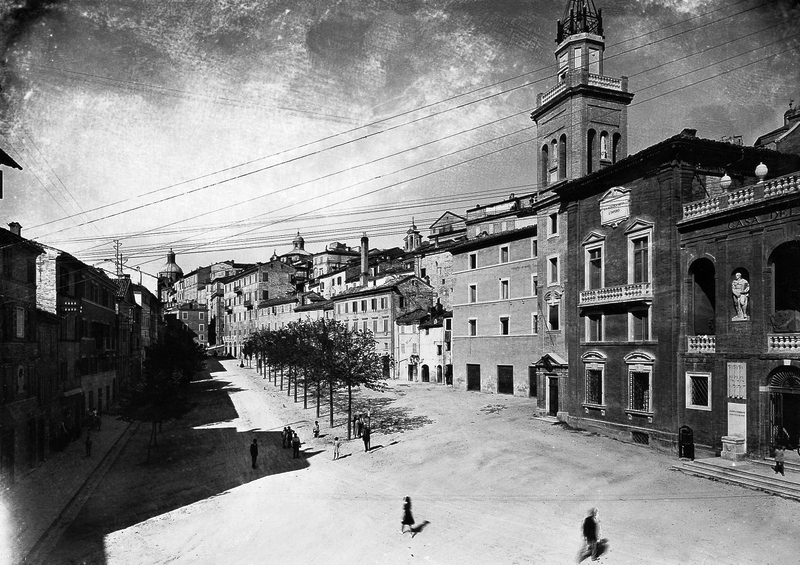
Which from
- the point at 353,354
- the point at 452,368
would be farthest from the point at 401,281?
the point at 353,354

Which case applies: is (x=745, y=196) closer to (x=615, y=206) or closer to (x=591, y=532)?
(x=615, y=206)

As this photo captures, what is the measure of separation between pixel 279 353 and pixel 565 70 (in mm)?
36014

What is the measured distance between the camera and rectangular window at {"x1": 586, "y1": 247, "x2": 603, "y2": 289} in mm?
31609

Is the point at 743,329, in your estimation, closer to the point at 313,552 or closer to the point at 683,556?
the point at 683,556

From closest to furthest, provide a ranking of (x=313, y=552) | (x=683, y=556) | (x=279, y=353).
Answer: (x=683, y=556)
(x=313, y=552)
(x=279, y=353)

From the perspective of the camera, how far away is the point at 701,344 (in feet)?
83.3

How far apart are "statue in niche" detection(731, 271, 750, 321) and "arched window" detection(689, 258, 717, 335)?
2.49 m

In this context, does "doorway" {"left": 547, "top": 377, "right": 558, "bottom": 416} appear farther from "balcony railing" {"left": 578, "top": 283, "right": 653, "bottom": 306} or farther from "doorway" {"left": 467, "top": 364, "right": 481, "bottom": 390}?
"doorway" {"left": 467, "top": 364, "right": 481, "bottom": 390}

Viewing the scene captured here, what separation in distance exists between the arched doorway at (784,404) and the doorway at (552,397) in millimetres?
14473

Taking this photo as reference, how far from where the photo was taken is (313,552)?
1744 cm

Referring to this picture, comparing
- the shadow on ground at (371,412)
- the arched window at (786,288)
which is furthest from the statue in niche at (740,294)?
the shadow on ground at (371,412)

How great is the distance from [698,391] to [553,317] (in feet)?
44.4

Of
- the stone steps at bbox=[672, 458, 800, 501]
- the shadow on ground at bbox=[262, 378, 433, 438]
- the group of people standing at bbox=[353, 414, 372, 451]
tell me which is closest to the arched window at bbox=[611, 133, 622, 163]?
the shadow on ground at bbox=[262, 378, 433, 438]

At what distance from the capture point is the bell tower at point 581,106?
40.8 meters
